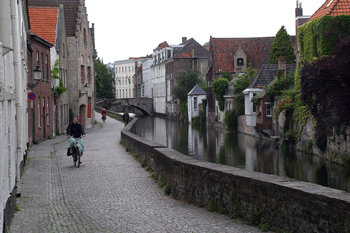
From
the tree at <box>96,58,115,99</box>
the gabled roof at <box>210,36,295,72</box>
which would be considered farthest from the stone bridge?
the gabled roof at <box>210,36,295,72</box>

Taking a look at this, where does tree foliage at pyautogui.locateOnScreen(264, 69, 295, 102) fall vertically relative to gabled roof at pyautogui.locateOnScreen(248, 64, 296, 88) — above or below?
below

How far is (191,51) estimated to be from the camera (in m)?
87.1

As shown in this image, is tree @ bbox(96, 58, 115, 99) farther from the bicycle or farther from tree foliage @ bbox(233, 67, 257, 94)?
the bicycle

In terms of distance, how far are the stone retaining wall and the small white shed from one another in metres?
58.8

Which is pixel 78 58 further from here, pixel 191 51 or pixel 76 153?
pixel 191 51

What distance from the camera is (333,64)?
24.7 meters

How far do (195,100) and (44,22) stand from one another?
123 feet

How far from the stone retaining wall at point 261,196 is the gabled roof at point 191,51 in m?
75.2

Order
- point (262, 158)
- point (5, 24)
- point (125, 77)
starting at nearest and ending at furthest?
point (5, 24), point (262, 158), point (125, 77)

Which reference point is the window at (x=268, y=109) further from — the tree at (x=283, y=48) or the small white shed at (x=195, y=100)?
the small white shed at (x=195, y=100)

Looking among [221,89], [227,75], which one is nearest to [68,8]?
[221,89]

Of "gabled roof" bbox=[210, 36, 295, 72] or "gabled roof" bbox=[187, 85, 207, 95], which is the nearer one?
"gabled roof" bbox=[210, 36, 295, 72]

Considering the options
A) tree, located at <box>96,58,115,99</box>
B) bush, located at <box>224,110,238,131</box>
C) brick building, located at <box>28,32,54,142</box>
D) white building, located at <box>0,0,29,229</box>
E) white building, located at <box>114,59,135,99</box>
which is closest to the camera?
white building, located at <box>0,0,29,229</box>

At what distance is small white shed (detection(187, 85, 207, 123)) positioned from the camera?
70562mm
